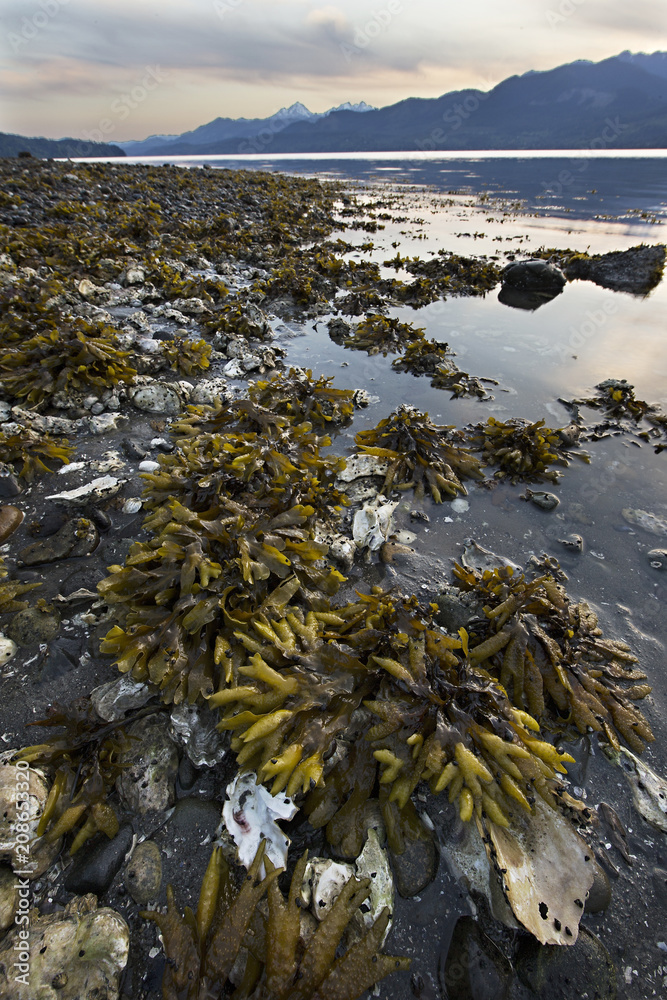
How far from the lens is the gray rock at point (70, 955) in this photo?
4.86ft

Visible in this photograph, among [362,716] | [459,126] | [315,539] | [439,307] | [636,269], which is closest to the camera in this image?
[362,716]

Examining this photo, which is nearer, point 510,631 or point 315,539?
point 510,631

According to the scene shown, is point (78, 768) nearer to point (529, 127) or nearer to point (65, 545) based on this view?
point (65, 545)

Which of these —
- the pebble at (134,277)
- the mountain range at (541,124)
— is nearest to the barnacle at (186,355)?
the pebble at (134,277)

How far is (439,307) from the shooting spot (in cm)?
958

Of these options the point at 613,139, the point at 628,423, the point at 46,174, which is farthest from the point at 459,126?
the point at 628,423

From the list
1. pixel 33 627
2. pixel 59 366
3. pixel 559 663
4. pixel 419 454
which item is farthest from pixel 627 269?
pixel 33 627

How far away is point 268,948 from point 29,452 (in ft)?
13.1

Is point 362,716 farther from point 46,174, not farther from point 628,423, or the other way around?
point 46,174

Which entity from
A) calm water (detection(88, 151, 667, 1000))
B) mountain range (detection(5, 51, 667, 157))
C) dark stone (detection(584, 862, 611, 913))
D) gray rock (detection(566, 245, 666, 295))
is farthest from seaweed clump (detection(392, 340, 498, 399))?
mountain range (detection(5, 51, 667, 157))

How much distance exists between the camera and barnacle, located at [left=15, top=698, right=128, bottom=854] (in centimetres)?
193

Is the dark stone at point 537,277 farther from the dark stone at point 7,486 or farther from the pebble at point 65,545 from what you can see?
the dark stone at point 7,486

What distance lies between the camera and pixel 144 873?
1.83 meters

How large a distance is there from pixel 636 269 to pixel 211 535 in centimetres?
1395
